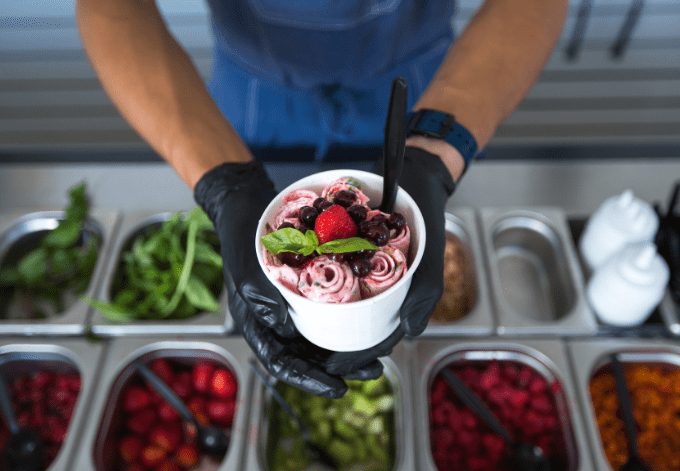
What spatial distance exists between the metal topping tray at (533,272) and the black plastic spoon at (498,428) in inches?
8.4

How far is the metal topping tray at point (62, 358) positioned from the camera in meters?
1.60

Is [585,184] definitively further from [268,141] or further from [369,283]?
[369,283]

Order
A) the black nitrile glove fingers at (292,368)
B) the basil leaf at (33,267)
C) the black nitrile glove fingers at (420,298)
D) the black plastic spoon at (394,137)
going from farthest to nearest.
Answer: the basil leaf at (33,267)
the black nitrile glove fingers at (292,368)
the black nitrile glove fingers at (420,298)
the black plastic spoon at (394,137)

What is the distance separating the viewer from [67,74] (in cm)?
362

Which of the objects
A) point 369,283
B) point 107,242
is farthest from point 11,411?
point 369,283

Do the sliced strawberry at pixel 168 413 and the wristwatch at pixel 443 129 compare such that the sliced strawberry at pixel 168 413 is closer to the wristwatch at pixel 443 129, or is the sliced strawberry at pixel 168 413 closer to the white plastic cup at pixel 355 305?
the white plastic cup at pixel 355 305

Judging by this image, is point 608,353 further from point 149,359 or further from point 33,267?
point 33,267

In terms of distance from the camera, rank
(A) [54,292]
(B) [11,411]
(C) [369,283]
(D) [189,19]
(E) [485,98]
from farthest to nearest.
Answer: (D) [189,19]
(A) [54,292]
(B) [11,411]
(E) [485,98]
(C) [369,283]

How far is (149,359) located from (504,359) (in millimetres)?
1125

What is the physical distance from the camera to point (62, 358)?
1708mm

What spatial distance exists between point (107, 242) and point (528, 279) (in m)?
1.51

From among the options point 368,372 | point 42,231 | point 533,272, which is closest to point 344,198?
point 368,372

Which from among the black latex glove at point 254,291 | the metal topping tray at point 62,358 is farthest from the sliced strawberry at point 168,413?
the black latex glove at point 254,291

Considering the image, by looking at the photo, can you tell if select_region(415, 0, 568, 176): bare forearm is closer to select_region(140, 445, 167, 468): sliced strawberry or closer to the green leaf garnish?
the green leaf garnish
